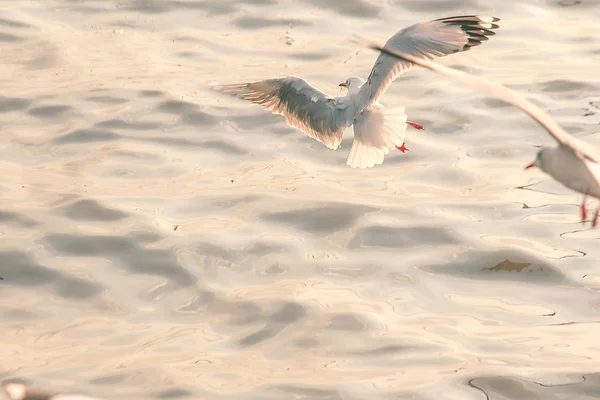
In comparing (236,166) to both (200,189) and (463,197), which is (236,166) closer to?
(200,189)

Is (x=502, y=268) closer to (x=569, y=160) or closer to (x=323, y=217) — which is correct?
(x=323, y=217)

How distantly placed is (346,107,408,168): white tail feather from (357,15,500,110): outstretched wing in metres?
0.10

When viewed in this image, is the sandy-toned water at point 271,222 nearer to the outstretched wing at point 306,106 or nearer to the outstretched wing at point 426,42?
the outstretched wing at point 306,106

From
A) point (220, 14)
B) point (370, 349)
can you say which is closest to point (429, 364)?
point (370, 349)

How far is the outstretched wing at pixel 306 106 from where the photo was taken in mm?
8023


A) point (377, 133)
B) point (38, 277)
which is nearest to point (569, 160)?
point (377, 133)

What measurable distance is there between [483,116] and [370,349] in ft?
12.9

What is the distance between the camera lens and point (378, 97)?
26.0ft

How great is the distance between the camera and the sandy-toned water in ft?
26.5

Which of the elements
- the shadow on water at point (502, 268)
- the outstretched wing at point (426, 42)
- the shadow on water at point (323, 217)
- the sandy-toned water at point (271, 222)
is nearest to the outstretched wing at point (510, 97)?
the outstretched wing at point (426, 42)

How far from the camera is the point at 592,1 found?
14.0 m

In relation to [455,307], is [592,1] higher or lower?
higher

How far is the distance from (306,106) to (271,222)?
6.21 feet

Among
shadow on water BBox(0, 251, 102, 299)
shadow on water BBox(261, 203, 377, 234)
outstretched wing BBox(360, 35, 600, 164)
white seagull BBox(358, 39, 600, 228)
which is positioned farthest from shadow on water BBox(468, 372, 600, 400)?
shadow on water BBox(0, 251, 102, 299)
